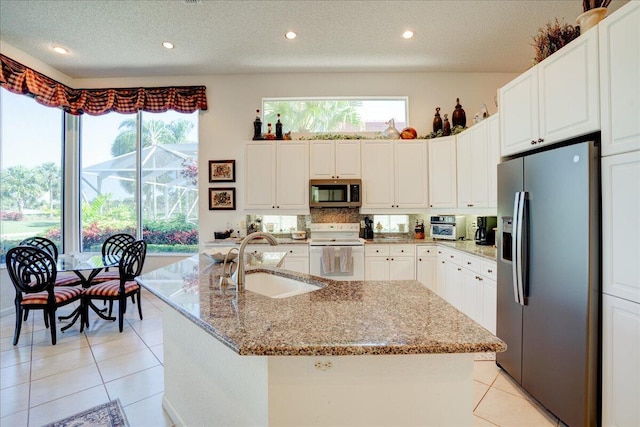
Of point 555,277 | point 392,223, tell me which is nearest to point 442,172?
point 392,223

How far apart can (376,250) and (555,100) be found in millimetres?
2508

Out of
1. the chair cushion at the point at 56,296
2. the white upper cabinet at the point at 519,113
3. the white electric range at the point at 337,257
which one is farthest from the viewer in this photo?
the white electric range at the point at 337,257

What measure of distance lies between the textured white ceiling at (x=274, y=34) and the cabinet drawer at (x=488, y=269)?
2607mm

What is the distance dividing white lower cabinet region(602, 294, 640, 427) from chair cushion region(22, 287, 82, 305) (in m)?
4.39

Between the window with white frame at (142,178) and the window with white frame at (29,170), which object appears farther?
the window with white frame at (142,178)

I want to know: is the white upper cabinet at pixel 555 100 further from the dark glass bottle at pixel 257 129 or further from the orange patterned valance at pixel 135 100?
the orange patterned valance at pixel 135 100

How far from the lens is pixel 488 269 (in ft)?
8.92

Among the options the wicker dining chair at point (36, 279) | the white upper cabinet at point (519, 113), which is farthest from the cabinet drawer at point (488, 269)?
the wicker dining chair at point (36, 279)

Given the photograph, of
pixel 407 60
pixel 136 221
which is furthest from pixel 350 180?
pixel 136 221

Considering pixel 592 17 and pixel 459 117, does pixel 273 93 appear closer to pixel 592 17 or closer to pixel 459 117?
pixel 459 117

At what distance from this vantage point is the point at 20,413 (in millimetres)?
1909

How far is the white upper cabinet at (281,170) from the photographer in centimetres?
420

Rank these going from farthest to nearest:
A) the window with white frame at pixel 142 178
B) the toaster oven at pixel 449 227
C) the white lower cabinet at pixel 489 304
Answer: the window with white frame at pixel 142 178 → the toaster oven at pixel 449 227 → the white lower cabinet at pixel 489 304

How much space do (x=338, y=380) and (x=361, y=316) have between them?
0.24 m
